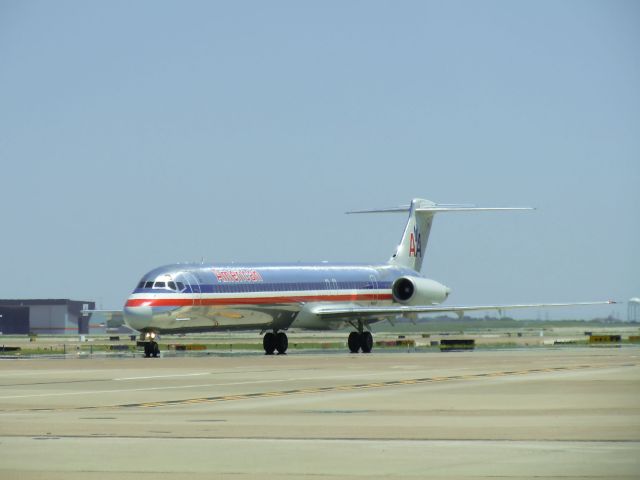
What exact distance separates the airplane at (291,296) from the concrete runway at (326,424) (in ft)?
50.1

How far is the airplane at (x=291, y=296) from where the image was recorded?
5534 cm

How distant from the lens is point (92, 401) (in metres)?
28.1

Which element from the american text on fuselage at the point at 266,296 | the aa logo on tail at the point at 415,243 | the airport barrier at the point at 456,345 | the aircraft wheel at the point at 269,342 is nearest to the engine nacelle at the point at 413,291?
the american text on fuselage at the point at 266,296

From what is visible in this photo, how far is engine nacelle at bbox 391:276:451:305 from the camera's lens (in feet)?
221

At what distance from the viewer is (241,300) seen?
57719 mm

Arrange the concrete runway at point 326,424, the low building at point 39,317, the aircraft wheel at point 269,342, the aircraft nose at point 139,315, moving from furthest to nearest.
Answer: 1. the low building at point 39,317
2. the aircraft wheel at point 269,342
3. the aircraft nose at point 139,315
4. the concrete runway at point 326,424

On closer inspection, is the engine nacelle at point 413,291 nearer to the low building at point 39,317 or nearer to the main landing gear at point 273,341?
the main landing gear at point 273,341

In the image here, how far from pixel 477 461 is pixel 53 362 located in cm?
3711

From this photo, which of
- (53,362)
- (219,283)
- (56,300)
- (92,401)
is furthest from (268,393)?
Result: (56,300)

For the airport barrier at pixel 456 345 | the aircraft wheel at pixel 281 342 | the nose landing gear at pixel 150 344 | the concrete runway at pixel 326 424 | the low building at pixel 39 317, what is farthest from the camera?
the low building at pixel 39 317

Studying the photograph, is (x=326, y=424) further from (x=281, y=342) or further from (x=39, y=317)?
(x=39, y=317)

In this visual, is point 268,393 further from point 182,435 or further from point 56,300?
point 56,300

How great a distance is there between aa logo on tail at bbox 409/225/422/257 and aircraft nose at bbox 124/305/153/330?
822 inches

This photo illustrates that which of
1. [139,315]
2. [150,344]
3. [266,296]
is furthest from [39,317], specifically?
[139,315]
